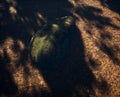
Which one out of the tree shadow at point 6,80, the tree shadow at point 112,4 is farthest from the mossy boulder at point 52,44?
the tree shadow at point 112,4

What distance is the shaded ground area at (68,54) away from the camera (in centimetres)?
791

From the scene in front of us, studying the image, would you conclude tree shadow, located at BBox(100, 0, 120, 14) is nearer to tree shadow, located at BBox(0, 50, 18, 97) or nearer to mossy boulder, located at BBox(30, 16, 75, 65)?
mossy boulder, located at BBox(30, 16, 75, 65)

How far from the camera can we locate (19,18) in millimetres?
11586

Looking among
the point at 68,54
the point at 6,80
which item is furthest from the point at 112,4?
the point at 6,80

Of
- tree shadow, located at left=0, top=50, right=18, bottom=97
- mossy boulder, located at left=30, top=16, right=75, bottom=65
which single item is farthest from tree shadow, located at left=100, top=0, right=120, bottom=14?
tree shadow, located at left=0, top=50, right=18, bottom=97

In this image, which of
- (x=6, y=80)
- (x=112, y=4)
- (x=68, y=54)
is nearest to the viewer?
(x=6, y=80)

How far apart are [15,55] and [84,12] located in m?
4.74

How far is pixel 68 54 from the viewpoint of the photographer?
362 inches

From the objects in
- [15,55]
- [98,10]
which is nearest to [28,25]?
[15,55]

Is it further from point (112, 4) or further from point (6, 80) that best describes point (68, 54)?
point (112, 4)

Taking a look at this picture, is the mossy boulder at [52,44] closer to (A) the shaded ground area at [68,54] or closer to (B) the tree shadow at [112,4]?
(A) the shaded ground area at [68,54]

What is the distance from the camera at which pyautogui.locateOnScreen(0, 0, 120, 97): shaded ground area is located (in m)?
7.91

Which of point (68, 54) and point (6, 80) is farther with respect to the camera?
point (68, 54)

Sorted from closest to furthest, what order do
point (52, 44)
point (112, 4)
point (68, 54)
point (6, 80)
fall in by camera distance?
1. point (6, 80)
2. point (52, 44)
3. point (68, 54)
4. point (112, 4)
